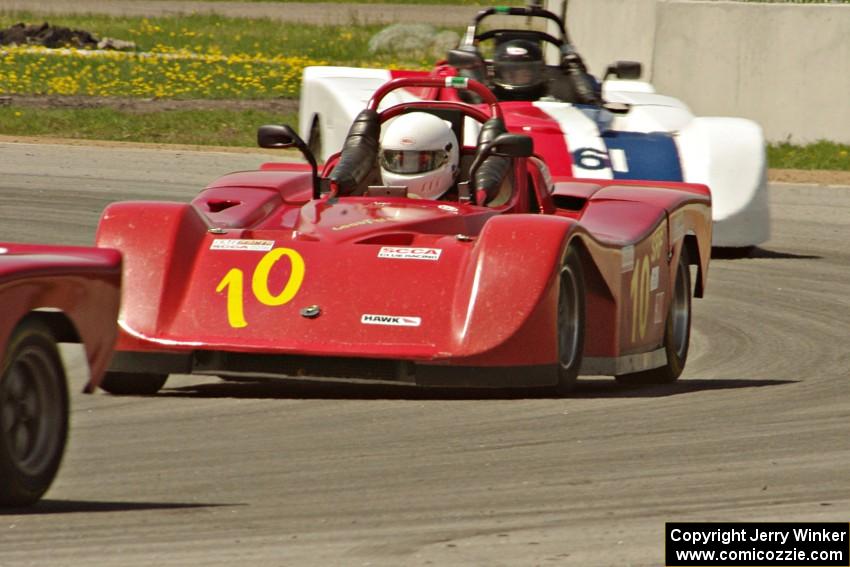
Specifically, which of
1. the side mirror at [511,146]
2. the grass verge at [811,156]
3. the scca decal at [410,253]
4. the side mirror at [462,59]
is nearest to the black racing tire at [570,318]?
the scca decal at [410,253]

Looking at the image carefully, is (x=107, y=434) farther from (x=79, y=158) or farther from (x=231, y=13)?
(x=231, y=13)

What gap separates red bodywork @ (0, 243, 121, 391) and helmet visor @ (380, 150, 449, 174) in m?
3.12

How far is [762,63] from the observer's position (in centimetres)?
2039

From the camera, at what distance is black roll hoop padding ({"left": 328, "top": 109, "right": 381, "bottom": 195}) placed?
9.30 meters

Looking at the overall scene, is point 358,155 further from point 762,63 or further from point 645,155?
point 762,63

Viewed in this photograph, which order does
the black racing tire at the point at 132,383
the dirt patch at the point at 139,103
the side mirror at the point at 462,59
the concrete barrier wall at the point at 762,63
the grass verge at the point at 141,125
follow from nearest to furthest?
1. the black racing tire at the point at 132,383
2. the side mirror at the point at 462,59
3. the concrete barrier wall at the point at 762,63
4. the grass verge at the point at 141,125
5. the dirt patch at the point at 139,103

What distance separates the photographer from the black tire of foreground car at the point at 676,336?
915cm

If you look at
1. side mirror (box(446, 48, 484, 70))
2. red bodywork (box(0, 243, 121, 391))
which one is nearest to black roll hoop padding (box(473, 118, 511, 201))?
red bodywork (box(0, 243, 121, 391))

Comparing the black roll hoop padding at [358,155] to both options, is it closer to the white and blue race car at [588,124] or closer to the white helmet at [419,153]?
the white helmet at [419,153]

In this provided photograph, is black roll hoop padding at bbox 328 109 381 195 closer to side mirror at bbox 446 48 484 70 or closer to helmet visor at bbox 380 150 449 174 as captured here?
helmet visor at bbox 380 150 449 174

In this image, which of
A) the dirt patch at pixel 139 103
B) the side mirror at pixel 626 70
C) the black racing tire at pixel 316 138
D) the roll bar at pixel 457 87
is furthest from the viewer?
the dirt patch at pixel 139 103

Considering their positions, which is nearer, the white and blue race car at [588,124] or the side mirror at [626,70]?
the white and blue race car at [588,124]

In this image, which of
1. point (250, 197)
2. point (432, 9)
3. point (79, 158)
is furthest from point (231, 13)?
point (250, 197)

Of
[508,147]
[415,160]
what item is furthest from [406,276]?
[415,160]
